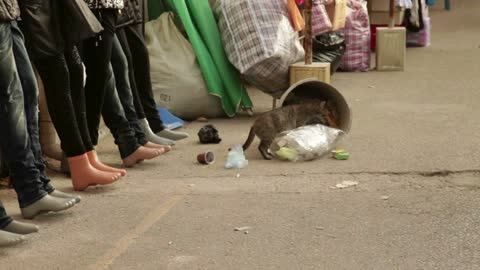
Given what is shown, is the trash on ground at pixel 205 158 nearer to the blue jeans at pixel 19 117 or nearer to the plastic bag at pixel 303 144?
the plastic bag at pixel 303 144

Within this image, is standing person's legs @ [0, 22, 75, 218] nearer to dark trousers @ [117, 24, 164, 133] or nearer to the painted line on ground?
the painted line on ground

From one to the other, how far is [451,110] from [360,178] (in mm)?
2570

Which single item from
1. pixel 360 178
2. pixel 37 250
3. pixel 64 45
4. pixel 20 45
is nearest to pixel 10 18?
pixel 20 45

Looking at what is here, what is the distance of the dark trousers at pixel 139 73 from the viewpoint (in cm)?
610

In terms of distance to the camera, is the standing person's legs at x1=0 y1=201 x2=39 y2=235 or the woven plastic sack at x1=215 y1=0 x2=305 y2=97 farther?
the woven plastic sack at x1=215 y1=0 x2=305 y2=97

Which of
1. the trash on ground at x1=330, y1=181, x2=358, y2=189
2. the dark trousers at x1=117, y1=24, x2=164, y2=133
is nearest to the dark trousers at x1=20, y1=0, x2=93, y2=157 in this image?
the dark trousers at x1=117, y1=24, x2=164, y2=133

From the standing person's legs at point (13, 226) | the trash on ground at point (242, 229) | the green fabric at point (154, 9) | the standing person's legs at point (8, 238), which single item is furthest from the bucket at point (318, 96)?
the standing person's legs at point (8, 238)

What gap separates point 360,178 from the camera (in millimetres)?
5566

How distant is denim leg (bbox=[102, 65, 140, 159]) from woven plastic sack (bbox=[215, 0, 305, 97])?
80.4 inches

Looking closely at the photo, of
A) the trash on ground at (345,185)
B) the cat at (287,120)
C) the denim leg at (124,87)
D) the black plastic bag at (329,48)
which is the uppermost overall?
the denim leg at (124,87)

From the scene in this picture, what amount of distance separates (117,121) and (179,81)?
1929 millimetres

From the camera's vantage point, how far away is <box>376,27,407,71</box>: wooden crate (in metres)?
10.8

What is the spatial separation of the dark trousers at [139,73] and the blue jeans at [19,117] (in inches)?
59.3

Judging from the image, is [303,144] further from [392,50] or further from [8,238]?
[392,50]
